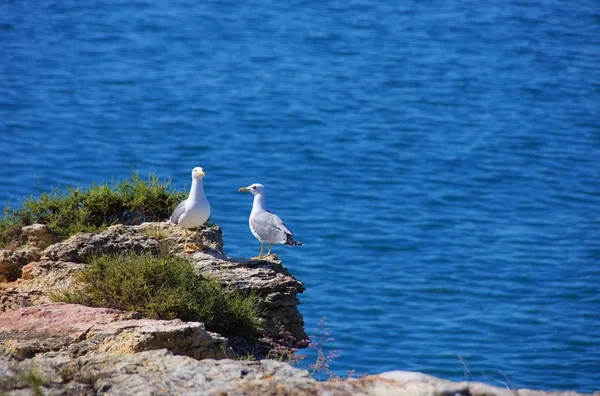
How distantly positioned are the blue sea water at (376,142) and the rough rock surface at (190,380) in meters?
8.42

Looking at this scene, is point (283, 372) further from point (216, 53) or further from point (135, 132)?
point (216, 53)

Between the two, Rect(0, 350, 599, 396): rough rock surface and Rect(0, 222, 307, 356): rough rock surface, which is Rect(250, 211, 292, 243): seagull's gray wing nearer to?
Rect(0, 222, 307, 356): rough rock surface

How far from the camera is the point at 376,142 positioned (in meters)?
27.9

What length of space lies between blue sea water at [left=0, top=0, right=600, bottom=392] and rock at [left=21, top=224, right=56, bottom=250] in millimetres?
5524

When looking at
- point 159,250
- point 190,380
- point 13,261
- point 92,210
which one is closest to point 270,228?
point 159,250

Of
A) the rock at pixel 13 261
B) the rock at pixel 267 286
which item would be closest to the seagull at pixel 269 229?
the rock at pixel 267 286

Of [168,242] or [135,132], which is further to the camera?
[135,132]

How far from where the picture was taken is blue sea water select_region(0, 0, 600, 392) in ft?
60.5

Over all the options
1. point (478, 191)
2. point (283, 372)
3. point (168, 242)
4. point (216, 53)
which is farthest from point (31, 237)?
point (216, 53)

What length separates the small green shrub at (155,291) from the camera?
29.0ft

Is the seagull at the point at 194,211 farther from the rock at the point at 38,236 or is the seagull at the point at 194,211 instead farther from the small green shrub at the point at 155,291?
the rock at the point at 38,236

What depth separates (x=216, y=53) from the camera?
34469 millimetres

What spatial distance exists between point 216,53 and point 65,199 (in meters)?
23.8

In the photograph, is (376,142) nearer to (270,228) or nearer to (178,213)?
(270,228)
